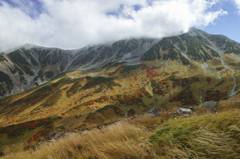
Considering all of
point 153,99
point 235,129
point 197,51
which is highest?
point 197,51

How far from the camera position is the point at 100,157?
2557mm

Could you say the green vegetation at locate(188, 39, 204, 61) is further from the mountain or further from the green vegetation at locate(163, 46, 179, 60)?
the green vegetation at locate(163, 46, 179, 60)

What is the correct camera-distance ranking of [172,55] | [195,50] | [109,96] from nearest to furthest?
[109,96] → [172,55] → [195,50]

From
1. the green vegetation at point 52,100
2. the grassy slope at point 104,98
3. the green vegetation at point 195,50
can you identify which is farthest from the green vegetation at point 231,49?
the green vegetation at point 52,100

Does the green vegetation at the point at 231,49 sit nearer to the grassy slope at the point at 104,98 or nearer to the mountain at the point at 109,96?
the mountain at the point at 109,96

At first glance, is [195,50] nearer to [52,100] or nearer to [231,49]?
[231,49]

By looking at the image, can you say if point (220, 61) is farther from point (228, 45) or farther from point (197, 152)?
point (197, 152)

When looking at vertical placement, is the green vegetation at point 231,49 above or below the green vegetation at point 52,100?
above

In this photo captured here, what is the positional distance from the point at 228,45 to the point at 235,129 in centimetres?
27028

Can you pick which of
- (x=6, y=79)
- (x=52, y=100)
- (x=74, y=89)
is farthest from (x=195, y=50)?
(x=6, y=79)

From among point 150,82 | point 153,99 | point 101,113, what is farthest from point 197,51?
point 101,113

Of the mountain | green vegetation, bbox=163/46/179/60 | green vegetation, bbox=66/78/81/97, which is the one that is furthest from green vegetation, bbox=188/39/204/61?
green vegetation, bbox=66/78/81/97

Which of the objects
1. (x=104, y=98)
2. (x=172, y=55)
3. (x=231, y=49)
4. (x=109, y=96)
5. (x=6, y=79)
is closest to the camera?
(x=104, y=98)

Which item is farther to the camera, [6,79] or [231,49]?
[231,49]
